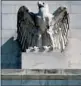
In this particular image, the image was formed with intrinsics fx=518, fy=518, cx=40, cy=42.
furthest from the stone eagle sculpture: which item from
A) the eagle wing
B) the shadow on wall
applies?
the shadow on wall

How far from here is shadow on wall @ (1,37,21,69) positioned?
862 cm

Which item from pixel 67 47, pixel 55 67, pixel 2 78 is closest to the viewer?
pixel 2 78

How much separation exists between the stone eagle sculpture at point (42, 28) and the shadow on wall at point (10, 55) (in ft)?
0.64

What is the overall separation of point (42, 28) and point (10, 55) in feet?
2.88

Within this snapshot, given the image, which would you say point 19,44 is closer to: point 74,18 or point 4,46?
point 4,46

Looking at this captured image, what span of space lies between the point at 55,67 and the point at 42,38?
1.77ft

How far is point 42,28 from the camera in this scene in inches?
322

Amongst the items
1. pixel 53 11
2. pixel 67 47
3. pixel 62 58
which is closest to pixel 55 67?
pixel 62 58

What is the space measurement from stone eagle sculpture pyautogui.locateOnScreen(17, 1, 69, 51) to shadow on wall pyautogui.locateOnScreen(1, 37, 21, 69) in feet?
0.64

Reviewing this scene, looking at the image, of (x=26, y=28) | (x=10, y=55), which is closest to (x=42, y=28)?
(x=26, y=28)

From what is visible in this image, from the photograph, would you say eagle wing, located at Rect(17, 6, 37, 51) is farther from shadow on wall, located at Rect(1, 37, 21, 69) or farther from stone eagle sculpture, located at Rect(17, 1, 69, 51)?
shadow on wall, located at Rect(1, 37, 21, 69)

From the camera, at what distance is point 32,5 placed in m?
8.91

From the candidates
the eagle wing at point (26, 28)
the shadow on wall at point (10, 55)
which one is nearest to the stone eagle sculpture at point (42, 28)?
the eagle wing at point (26, 28)

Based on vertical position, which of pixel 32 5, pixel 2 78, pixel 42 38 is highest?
pixel 32 5
